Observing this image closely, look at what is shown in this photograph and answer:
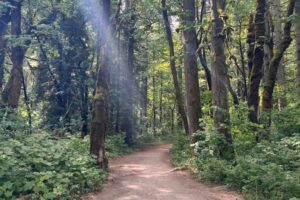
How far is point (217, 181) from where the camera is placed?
359 inches

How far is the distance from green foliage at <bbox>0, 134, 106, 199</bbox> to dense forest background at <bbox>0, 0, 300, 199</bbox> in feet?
0.08

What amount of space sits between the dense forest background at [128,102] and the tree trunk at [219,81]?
0.03 m

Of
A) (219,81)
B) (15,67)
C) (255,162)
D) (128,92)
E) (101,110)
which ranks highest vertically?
(15,67)

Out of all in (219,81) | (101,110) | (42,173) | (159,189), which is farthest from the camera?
(101,110)

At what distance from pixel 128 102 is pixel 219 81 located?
15.0 m

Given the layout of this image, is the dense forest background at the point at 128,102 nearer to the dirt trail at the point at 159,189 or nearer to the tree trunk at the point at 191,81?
the tree trunk at the point at 191,81

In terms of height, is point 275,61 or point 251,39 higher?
point 251,39

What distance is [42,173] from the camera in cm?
692

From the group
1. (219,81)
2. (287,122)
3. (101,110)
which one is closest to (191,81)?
(219,81)

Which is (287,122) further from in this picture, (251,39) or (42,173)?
(42,173)

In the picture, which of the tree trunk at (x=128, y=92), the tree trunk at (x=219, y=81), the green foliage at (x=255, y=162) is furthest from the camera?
the tree trunk at (x=128, y=92)

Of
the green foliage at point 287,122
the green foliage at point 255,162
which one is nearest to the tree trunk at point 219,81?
the green foliage at point 255,162

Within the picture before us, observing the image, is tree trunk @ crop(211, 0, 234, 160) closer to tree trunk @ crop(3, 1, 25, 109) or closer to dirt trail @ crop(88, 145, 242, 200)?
dirt trail @ crop(88, 145, 242, 200)

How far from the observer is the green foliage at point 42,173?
6.51 meters
